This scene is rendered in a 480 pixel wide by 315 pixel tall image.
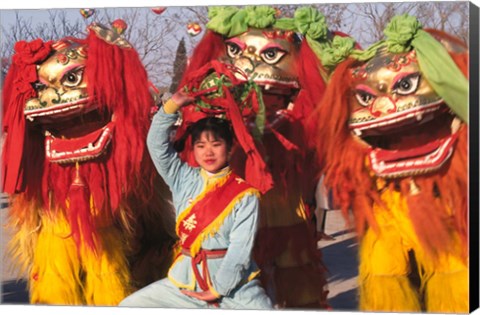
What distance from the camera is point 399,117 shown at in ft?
23.7

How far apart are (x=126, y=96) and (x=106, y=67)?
164 mm

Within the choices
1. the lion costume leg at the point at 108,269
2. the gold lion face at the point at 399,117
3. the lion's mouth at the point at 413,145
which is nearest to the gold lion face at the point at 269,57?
the gold lion face at the point at 399,117

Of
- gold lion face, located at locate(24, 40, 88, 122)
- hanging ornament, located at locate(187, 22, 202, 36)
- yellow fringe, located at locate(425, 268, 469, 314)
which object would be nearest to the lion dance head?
yellow fringe, located at locate(425, 268, 469, 314)

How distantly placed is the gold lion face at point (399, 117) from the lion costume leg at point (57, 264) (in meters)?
1.49

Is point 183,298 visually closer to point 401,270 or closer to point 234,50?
point 401,270

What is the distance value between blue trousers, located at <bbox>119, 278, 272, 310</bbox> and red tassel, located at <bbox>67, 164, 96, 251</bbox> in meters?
0.36

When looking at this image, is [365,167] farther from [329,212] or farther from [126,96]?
[126,96]

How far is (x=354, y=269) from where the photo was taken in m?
7.49

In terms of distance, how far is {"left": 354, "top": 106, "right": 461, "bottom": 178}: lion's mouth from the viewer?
7211 mm

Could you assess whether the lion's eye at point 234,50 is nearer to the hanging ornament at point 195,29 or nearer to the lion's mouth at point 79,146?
the hanging ornament at point 195,29

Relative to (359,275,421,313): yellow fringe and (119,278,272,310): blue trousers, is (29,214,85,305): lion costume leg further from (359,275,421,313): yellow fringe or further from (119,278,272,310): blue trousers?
(359,275,421,313): yellow fringe

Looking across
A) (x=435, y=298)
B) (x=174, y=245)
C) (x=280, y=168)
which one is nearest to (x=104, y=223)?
(x=174, y=245)

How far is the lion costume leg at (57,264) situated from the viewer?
25.5 feet

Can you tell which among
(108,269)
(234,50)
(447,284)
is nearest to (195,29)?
(234,50)
